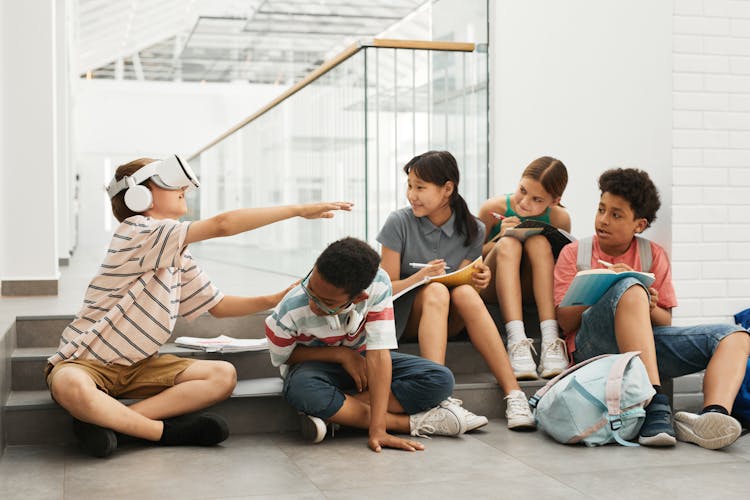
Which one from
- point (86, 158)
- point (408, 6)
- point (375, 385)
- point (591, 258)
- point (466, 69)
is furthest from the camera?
point (86, 158)

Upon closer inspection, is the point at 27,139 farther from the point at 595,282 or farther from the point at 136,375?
the point at 595,282

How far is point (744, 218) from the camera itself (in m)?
3.45

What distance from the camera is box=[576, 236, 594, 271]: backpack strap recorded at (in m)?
3.05

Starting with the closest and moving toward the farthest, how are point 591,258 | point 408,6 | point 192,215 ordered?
1. point 591,258
2. point 192,215
3. point 408,6

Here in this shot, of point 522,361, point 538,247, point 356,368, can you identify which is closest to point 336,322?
point 356,368

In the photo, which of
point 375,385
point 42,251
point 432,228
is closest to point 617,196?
point 432,228

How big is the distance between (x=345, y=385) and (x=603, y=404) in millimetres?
770

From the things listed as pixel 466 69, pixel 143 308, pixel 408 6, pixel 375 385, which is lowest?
pixel 375 385

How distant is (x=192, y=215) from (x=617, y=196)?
753 centimetres

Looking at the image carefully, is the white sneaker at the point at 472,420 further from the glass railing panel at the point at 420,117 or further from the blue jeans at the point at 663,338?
the glass railing panel at the point at 420,117

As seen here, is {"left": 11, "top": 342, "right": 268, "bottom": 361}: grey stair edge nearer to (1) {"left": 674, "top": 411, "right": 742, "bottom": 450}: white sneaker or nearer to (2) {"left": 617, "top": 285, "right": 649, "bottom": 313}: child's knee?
(2) {"left": 617, "top": 285, "right": 649, "bottom": 313}: child's knee

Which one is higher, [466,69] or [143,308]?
[466,69]

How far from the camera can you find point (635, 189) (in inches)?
117

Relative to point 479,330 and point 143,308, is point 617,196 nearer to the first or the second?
point 479,330
